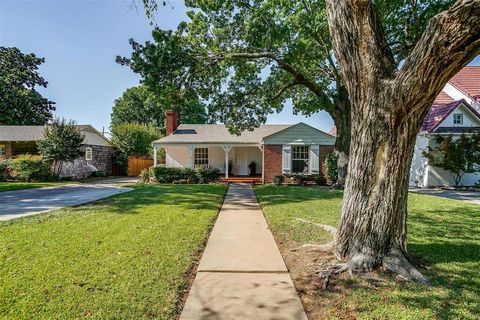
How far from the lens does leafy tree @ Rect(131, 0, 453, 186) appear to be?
11.2 meters

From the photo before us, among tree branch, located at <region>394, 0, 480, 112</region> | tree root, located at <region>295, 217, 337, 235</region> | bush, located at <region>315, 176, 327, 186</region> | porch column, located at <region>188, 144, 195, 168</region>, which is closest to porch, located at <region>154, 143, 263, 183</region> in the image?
porch column, located at <region>188, 144, 195, 168</region>

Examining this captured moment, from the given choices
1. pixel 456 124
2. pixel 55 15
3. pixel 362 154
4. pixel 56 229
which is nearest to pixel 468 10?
pixel 362 154

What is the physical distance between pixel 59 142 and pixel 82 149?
282cm

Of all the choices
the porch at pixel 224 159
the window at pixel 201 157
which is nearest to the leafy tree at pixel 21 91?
the porch at pixel 224 159

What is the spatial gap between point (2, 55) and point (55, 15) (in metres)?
38.6

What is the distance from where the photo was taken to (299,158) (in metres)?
18.7

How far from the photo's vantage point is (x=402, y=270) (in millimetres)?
3803

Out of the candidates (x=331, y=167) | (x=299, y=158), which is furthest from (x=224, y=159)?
(x=331, y=167)

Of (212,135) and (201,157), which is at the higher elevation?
(212,135)

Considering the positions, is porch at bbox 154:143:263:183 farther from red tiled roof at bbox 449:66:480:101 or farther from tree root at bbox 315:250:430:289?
tree root at bbox 315:250:430:289

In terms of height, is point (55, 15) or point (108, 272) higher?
point (55, 15)

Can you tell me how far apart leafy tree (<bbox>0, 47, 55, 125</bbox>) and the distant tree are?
2298 cm

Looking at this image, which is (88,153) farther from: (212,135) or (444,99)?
(444,99)

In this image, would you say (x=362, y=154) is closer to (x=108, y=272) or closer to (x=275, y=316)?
(x=275, y=316)
